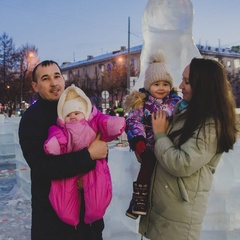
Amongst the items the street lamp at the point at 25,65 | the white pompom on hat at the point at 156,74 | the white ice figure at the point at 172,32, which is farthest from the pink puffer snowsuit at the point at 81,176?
the street lamp at the point at 25,65

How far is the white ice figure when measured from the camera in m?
5.04

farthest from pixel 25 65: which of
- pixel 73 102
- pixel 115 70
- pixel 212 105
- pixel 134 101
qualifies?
pixel 212 105

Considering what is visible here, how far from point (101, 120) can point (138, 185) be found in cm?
48

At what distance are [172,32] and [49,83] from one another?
319cm

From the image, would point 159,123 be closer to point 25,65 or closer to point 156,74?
point 156,74

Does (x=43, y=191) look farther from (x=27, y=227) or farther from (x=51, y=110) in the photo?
(x=27, y=227)

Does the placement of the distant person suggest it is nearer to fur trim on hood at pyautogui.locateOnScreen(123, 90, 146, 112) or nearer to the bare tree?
fur trim on hood at pyautogui.locateOnScreen(123, 90, 146, 112)

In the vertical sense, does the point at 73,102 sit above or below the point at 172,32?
below

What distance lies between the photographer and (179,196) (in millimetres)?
2119

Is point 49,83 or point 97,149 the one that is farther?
point 49,83

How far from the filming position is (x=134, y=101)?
2588 mm

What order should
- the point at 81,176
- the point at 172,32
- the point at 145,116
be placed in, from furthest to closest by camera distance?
the point at 172,32
the point at 145,116
the point at 81,176

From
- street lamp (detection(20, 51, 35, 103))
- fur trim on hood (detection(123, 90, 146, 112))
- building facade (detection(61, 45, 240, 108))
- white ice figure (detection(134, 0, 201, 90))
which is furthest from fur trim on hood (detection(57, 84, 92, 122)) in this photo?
street lamp (detection(20, 51, 35, 103))

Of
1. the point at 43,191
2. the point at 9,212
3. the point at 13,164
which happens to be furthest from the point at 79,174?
the point at 13,164
